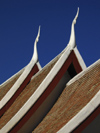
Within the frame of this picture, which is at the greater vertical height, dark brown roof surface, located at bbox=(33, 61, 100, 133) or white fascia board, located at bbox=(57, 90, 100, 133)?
white fascia board, located at bbox=(57, 90, 100, 133)

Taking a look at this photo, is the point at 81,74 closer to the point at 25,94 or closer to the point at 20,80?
the point at 25,94

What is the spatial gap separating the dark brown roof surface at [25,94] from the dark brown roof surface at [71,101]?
3.27 ft

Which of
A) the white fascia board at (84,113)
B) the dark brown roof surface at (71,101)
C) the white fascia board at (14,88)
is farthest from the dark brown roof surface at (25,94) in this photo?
the white fascia board at (84,113)

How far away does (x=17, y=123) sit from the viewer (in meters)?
7.73

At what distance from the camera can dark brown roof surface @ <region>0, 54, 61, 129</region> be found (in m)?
8.65

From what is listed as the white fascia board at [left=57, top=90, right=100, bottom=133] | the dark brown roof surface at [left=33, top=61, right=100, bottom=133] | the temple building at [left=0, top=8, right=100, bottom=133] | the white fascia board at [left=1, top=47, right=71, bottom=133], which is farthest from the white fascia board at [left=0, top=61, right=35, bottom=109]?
the white fascia board at [left=57, top=90, right=100, bottom=133]

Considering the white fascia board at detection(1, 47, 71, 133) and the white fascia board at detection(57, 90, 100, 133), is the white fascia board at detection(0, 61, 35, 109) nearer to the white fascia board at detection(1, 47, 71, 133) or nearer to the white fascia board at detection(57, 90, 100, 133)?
the white fascia board at detection(1, 47, 71, 133)

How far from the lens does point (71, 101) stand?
732 cm

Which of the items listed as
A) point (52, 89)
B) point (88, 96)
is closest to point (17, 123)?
point (52, 89)

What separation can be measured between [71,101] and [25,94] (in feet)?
7.94

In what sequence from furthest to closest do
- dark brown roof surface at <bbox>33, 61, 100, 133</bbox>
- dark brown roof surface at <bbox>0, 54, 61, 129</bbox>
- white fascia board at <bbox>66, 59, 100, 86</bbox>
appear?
dark brown roof surface at <bbox>0, 54, 61, 129</bbox> → white fascia board at <bbox>66, 59, 100, 86</bbox> → dark brown roof surface at <bbox>33, 61, 100, 133</bbox>

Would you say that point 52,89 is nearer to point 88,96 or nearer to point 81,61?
point 81,61

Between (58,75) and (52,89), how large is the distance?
0.43 m

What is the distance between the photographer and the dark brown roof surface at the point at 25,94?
341 inches
